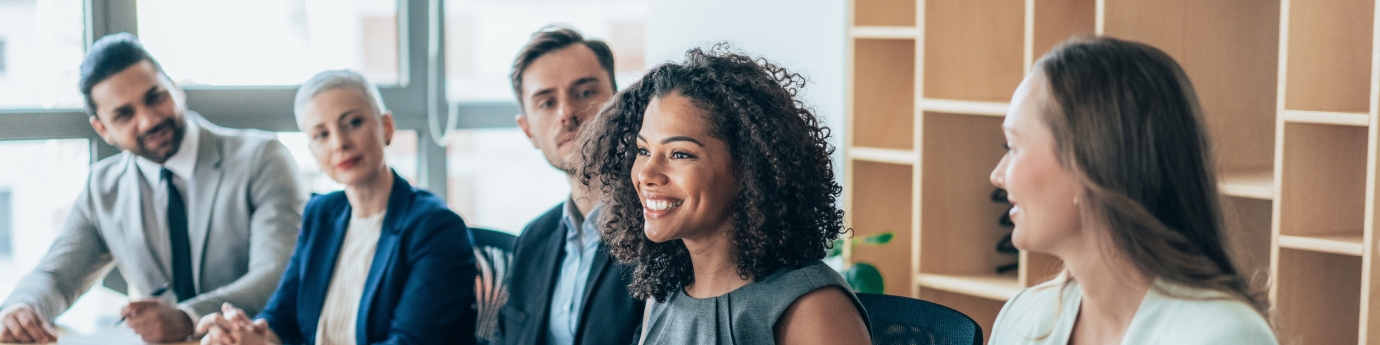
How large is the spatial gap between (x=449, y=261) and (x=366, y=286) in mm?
197

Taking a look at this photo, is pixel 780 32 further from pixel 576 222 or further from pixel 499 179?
pixel 576 222

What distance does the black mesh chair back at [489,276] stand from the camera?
7.39 feet

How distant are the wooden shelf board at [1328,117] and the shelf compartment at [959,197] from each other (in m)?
0.93

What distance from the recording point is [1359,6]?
2160 millimetres

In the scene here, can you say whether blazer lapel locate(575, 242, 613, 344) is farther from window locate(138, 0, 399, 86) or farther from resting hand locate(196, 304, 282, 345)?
window locate(138, 0, 399, 86)

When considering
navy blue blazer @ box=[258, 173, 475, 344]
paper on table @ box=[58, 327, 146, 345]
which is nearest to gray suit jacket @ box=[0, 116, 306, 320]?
paper on table @ box=[58, 327, 146, 345]

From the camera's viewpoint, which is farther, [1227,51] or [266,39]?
[266,39]

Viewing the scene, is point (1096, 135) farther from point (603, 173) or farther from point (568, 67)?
point (568, 67)

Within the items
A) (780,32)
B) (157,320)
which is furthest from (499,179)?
(157,320)

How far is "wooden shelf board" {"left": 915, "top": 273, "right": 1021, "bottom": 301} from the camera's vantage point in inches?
112

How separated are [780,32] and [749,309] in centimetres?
232

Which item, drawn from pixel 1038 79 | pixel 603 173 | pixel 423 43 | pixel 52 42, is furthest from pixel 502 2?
pixel 1038 79

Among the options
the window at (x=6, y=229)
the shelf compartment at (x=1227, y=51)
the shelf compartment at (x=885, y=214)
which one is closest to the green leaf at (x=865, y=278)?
the shelf compartment at (x=885, y=214)

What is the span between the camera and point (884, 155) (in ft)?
10.0
